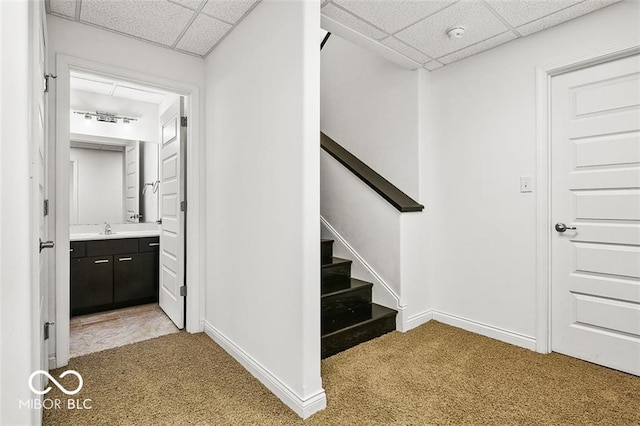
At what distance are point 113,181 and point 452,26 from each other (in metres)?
3.71

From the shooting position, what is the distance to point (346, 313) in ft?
8.29

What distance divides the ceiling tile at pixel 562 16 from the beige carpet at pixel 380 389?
7.18ft

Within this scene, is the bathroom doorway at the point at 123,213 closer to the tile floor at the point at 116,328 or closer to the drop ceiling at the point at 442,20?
the tile floor at the point at 116,328

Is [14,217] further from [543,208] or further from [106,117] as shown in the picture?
[106,117]

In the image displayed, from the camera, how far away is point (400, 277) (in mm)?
2623

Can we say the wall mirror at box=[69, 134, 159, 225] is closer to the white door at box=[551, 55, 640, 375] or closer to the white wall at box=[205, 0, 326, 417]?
the white wall at box=[205, 0, 326, 417]

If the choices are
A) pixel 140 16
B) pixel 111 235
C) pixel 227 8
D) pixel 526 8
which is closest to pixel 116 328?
pixel 111 235

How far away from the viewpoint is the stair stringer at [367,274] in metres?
2.64

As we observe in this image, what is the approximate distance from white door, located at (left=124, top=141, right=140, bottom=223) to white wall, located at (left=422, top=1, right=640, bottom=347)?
323cm

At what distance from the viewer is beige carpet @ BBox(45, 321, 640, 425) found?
1.57 meters

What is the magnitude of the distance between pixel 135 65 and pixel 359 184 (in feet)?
6.42

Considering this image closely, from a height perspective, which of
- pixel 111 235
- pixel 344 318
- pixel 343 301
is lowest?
pixel 344 318

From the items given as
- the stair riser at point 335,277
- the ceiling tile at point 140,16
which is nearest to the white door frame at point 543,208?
the stair riser at point 335,277

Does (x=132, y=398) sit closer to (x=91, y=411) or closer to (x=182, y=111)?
(x=91, y=411)
